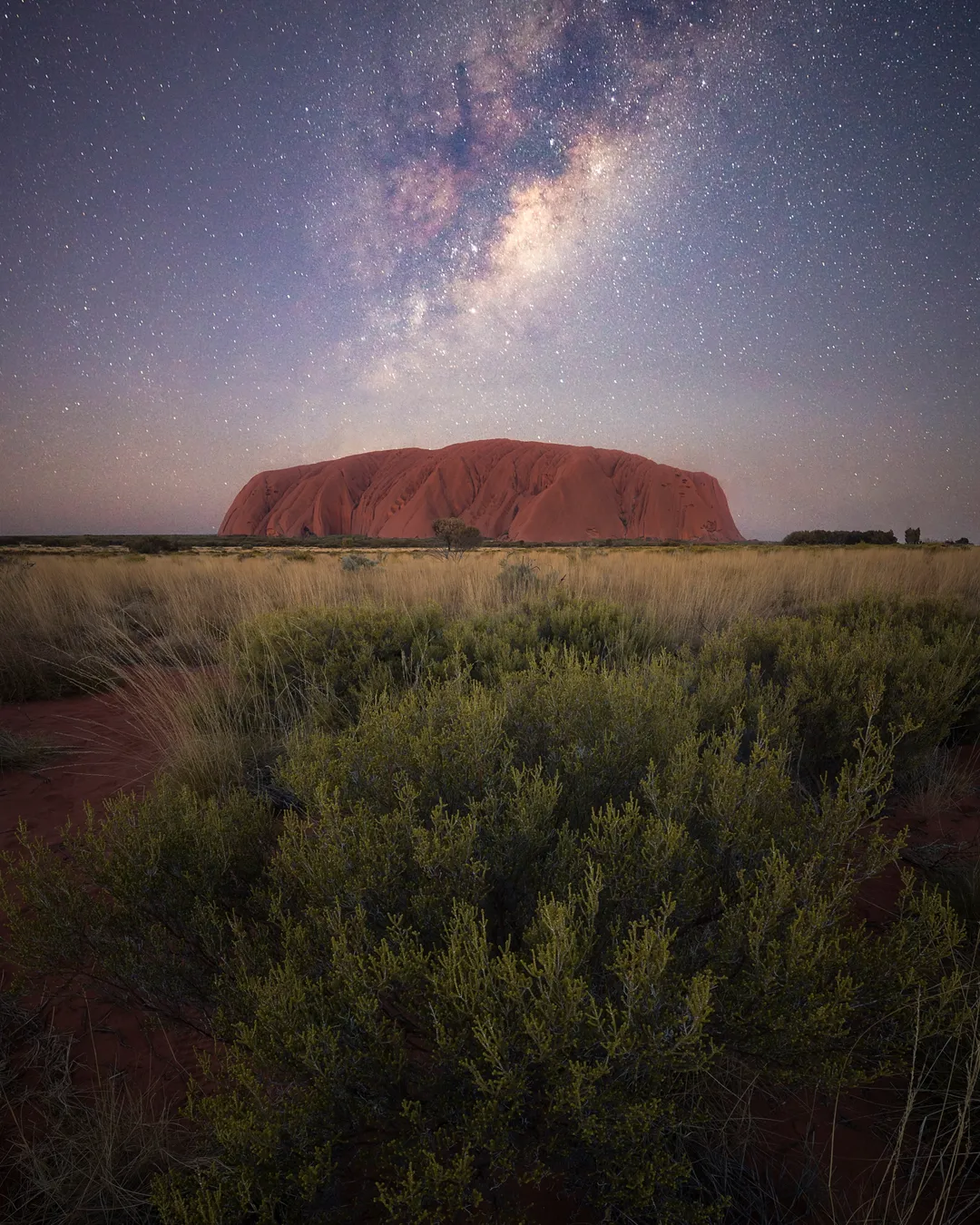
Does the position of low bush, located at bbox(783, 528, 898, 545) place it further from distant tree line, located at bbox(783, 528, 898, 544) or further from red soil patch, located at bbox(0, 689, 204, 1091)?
red soil patch, located at bbox(0, 689, 204, 1091)

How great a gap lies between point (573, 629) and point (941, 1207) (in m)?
4.25

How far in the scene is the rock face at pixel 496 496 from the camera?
8506 cm

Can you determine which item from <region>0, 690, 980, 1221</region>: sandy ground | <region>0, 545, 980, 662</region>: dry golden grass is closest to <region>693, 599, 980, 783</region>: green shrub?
<region>0, 690, 980, 1221</region>: sandy ground

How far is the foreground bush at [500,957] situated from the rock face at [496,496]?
79.0m

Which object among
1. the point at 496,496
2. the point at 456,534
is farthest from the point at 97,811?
the point at 496,496

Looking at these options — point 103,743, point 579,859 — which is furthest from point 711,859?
point 103,743

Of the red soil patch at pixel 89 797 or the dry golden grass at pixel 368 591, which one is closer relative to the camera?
the red soil patch at pixel 89 797

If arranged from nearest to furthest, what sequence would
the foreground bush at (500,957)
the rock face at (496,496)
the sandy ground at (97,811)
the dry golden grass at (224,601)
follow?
the foreground bush at (500,957) → the sandy ground at (97,811) → the dry golden grass at (224,601) → the rock face at (496,496)

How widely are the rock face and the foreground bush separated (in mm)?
78981

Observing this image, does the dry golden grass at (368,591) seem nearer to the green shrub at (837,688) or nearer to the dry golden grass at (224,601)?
the dry golden grass at (224,601)

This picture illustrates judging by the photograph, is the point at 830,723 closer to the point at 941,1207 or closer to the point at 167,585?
the point at 941,1207

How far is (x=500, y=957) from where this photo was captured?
52.1 inches

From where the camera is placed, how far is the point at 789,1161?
1.45 meters

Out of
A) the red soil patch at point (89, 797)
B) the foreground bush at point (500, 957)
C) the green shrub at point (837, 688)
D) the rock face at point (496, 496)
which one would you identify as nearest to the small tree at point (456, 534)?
the red soil patch at point (89, 797)
